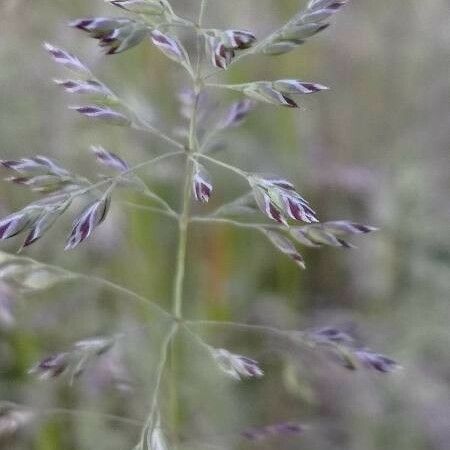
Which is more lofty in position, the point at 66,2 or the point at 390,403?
the point at 66,2

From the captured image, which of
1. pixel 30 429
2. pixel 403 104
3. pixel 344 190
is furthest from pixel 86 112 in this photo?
pixel 403 104

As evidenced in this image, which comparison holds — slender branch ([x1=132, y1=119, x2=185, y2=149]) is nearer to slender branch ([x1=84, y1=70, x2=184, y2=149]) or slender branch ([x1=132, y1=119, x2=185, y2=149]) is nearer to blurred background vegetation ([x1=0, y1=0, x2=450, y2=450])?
slender branch ([x1=84, y1=70, x2=184, y2=149])

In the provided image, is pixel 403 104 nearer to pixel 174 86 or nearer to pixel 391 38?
pixel 391 38

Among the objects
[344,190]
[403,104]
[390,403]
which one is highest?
[403,104]

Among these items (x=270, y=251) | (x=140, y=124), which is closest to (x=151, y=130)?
(x=140, y=124)

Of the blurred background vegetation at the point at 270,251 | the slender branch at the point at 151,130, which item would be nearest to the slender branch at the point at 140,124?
the slender branch at the point at 151,130

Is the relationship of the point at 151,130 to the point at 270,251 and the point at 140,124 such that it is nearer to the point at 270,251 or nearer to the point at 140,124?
the point at 140,124

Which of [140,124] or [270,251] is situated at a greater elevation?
[140,124]

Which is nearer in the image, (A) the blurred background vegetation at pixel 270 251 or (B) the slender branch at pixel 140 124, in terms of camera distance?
(B) the slender branch at pixel 140 124

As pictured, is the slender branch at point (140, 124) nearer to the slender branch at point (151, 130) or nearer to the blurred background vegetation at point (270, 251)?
the slender branch at point (151, 130)
